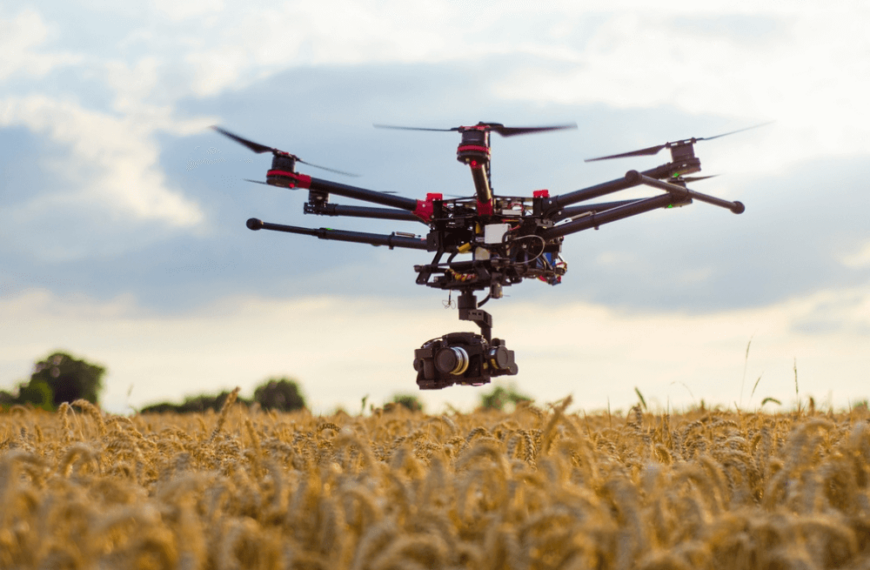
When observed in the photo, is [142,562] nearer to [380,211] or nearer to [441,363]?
[441,363]

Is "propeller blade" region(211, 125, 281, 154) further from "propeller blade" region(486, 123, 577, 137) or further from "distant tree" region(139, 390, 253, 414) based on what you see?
"distant tree" region(139, 390, 253, 414)

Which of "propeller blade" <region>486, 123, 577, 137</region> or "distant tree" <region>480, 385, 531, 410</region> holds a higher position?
"propeller blade" <region>486, 123, 577, 137</region>

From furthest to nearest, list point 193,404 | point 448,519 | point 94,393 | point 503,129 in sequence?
point 94,393, point 193,404, point 503,129, point 448,519

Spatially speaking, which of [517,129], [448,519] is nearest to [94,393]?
[517,129]

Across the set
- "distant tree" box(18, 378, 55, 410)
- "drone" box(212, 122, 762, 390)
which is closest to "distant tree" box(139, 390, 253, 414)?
"distant tree" box(18, 378, 55, 410)

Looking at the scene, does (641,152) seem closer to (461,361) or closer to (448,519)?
(461,361)

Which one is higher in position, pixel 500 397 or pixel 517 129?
pixel 517 129

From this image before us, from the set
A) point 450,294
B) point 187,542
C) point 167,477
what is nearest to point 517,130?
point 450,294

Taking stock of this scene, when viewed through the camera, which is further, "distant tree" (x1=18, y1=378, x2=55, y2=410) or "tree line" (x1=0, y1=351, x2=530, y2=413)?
"distant tree" (x1=18, y1=378, x2=55, y2=410)
